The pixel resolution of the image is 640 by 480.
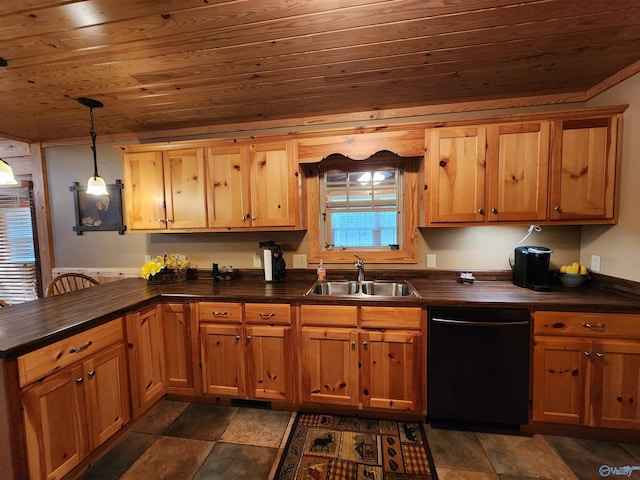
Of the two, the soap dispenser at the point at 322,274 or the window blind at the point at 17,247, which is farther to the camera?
the window blind at the point at 17,247

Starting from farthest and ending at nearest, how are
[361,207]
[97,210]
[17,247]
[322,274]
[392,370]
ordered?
1. [17,247]
2. [97,210]
3. [361,207]
4. [322,274]
5. [392,370]

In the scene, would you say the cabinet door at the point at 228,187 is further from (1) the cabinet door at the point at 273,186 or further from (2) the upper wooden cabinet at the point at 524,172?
(2) the upper wooden cabinet at the point at 524,172

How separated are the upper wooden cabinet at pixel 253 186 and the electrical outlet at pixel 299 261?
1.31 ft

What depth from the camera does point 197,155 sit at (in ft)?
7.86

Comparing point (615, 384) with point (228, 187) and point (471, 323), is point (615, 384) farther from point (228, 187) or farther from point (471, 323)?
point (228, 187)

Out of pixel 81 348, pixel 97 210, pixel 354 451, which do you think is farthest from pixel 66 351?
pixel 97 210

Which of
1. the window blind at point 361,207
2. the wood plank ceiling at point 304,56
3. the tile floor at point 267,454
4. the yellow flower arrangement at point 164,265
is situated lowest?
the tile floor at point 267,454

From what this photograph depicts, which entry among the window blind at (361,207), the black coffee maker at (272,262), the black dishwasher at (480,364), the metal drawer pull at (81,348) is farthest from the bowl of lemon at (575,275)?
the metal drawer pull at (81,348)

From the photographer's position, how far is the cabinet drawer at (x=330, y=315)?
1930mm

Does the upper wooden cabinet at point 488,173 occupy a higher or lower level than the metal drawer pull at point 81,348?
higher

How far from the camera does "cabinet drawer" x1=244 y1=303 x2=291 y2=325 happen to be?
6.59 feet

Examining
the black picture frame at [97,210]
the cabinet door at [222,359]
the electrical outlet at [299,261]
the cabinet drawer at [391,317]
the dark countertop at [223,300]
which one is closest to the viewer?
the dark countertop at [223,300]

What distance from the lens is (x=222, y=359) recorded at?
6.93 feet

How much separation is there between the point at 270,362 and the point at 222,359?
0.40 m
